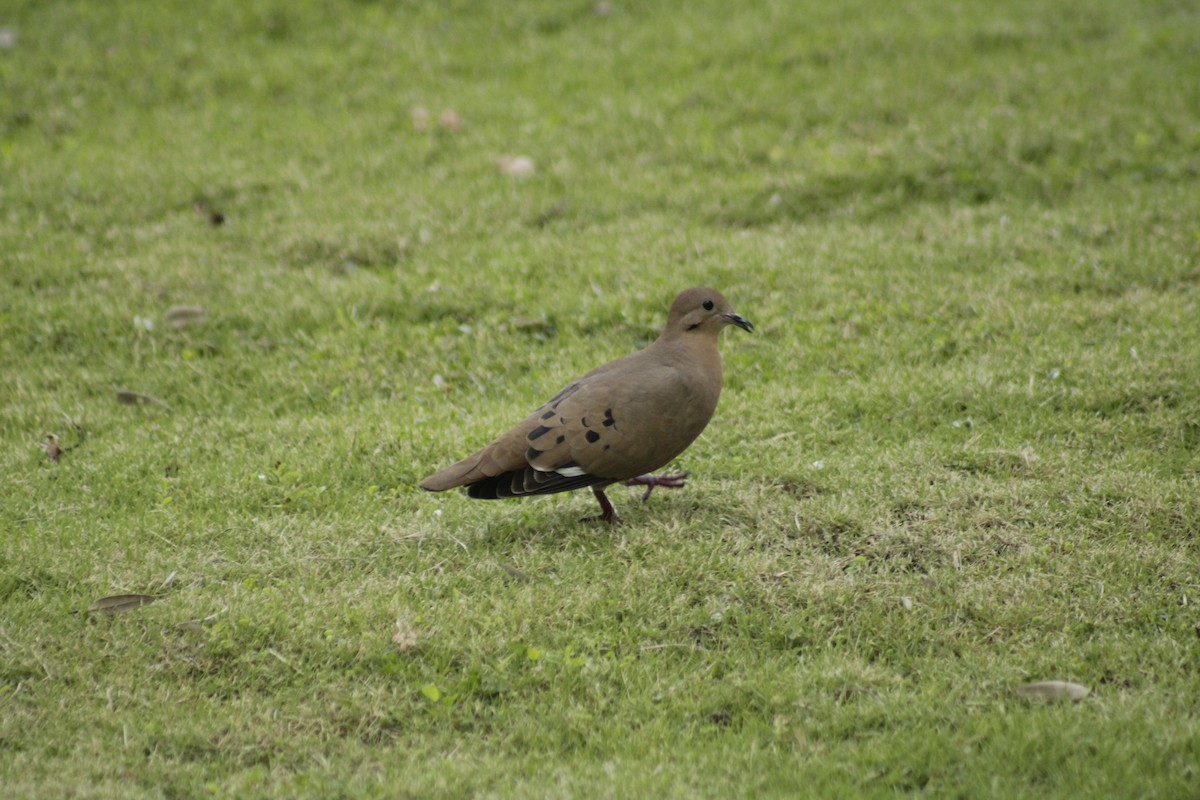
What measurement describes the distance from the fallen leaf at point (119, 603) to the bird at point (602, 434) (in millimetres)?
1135

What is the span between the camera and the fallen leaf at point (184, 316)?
7148 millimetres

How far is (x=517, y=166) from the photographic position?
8906 mm

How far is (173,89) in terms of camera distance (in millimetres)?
10414

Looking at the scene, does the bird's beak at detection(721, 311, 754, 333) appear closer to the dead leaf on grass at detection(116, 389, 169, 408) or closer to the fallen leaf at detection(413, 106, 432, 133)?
the dead leaf on grass at detection(116, 389, 169, 408)

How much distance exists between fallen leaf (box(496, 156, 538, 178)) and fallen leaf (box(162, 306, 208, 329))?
2.65 m

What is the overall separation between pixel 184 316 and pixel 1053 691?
5406 millimetres

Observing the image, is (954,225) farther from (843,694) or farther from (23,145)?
(23,145)

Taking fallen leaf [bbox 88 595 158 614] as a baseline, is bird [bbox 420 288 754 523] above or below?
above

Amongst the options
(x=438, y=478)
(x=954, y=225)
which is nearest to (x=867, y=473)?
(x=438, y=478)

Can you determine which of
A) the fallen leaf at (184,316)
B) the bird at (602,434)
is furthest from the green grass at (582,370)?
the bird at (602,434)

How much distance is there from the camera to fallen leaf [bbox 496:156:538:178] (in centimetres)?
886

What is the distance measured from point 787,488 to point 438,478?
1.58 metres

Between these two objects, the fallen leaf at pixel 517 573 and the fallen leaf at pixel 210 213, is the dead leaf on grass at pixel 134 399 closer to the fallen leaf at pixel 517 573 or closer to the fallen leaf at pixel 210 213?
the fallen leaf at pixel 210 213

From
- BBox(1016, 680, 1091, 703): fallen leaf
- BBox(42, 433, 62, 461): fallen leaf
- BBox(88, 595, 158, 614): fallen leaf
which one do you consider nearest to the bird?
BBox(88, 595, 158, 614): fallen leaf
